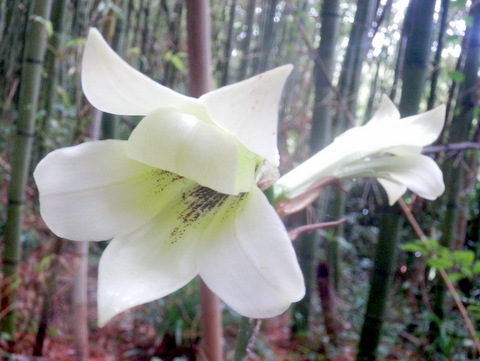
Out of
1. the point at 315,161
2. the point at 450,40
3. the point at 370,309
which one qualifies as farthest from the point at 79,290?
the point at 450,40

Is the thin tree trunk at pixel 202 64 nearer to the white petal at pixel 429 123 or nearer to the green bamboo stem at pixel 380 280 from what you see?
the white petal at pixel 429 123

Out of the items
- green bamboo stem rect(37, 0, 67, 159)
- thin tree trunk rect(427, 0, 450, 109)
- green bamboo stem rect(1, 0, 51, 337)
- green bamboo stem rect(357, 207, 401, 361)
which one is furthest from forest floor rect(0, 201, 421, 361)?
thin tree trunk rect(427, 0, 450, 109)

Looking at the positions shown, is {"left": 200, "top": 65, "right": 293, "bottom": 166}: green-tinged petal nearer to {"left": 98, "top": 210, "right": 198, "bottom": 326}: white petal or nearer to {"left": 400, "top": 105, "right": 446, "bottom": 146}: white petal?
{"left": 98, "top": 210, "right": 198, "bottom": 326}: white petal

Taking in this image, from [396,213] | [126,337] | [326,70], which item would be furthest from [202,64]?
[126,337]

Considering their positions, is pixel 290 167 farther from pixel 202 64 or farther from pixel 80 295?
pixel 202 64

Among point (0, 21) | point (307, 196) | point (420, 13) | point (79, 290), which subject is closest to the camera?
point (307, 196)

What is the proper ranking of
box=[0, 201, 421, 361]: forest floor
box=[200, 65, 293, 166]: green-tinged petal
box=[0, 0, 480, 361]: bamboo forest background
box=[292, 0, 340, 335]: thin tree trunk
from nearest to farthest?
box=[200, 65, 293, 166]: green-tinged petal, box=[0, 0, 480, 361]: bamboo forest background, box=[292, 0, 340, 335]: thin tree trunk, box=[0, 201, 421, 361]: forest floor

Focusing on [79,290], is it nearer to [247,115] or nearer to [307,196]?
[307,196]
